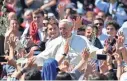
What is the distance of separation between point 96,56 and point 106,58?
0.90ft

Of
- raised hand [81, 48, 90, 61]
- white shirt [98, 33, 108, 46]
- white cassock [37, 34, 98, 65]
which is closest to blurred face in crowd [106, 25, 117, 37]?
white shirt [98, 33, 108, 46]

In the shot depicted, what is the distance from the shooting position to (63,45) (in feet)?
32.0

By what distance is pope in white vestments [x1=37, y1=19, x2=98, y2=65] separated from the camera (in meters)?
9.59

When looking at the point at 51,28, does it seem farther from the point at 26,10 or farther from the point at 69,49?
the point at 26,10

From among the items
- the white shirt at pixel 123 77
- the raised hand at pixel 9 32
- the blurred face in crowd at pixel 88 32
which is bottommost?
the white shirt at pixel 123 77

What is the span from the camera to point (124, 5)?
584 inches

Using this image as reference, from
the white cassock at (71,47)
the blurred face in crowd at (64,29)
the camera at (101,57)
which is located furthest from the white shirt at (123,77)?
the blurred face in crowd at (64,29)

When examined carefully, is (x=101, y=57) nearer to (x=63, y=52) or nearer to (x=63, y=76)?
(x=63, y=52)

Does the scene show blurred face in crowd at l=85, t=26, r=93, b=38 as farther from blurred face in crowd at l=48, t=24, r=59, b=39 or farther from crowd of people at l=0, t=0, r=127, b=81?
blurred face in crowd at l=48, t=24, r=59, b=39

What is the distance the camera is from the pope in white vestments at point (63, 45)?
9594 mm

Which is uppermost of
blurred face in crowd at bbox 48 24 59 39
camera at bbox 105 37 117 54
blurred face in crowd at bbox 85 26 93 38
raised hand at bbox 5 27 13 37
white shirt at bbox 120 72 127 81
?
blurred face in crowd at bbox 48 24 59 39

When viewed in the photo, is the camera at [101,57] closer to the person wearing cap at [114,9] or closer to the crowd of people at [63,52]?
the crowd of people at [63,52]

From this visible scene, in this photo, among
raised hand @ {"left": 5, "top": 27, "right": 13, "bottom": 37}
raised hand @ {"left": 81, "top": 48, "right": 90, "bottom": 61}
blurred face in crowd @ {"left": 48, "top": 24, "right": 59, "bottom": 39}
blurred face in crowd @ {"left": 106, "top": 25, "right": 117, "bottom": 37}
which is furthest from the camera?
raised hand @ {"left": 5, "top": 27, "right": 13, "bottom": 37}

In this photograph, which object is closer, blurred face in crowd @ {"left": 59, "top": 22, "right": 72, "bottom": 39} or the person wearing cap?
blurred face in crowd @ {"left": 59, "top": 22, "right": 72, "bottom": 39}
